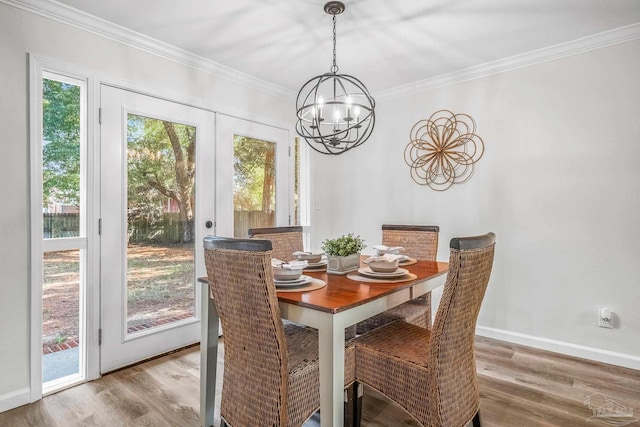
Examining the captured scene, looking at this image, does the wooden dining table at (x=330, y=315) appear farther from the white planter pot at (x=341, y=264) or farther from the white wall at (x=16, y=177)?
the white wall at (x=16, y=177)

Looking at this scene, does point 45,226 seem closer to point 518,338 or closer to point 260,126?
point 260,126

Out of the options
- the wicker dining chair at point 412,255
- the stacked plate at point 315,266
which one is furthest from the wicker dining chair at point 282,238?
the wicker dining chair at point 412,255

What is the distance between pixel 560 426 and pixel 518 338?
1227 mm

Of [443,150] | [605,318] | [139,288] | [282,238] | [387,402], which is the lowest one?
[387,402]

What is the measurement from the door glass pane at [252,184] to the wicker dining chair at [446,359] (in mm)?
2021

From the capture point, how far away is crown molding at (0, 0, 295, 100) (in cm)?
211

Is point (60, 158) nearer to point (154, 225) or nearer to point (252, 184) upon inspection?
point (154, 225)

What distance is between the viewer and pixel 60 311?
246 cm

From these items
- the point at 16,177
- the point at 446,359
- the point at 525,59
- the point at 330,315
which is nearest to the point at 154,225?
the point at 16,177

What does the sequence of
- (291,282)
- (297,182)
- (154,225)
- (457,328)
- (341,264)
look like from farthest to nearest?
(297,182) < (154,225) < (341,264) < (291,282) < (457,328)

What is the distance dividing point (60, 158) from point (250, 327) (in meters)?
1.83

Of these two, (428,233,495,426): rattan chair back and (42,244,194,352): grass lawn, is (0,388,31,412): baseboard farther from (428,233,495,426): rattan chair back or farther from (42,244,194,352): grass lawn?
(428,233,495,426): rattan chair back

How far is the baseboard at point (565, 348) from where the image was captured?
8.25ft

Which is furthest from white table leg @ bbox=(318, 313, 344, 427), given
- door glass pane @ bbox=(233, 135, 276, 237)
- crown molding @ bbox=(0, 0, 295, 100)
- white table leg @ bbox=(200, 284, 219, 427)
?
crown molding @ bbox=(0, 0, 295, 100)
